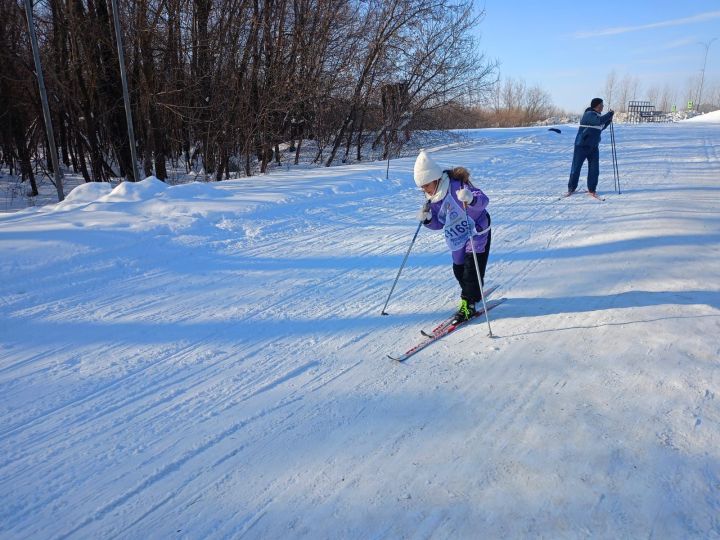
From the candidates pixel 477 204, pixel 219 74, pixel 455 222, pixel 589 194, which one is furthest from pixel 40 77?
pixel 589 194

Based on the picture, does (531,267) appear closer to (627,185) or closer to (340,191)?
(340,191)

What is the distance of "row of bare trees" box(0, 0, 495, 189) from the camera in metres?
15.3

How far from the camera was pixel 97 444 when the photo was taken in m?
2.60

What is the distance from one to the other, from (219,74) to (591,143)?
13.0 meters

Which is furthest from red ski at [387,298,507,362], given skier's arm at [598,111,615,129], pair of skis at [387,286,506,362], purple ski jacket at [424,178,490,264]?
skier's arm at [598,111,615,129]

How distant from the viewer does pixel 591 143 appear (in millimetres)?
9281

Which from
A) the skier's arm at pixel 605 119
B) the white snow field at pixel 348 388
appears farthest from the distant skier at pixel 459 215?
the skier's arm at pixel 605 119

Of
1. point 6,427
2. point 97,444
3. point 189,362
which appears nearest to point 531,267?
point 189,362

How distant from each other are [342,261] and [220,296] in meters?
1.64

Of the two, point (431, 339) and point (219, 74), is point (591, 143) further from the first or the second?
point (219, 74)

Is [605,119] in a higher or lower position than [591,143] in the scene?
higher

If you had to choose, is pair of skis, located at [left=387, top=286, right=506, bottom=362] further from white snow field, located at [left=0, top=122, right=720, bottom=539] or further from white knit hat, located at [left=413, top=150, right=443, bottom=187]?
white knit hat, located at [left=413, top=150, right=443, bottom=187]

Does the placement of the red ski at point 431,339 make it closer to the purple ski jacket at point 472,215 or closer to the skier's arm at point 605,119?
the purple ski jacket at point 472,215

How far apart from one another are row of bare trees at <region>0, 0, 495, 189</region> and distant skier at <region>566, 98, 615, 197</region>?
11.1 metres
